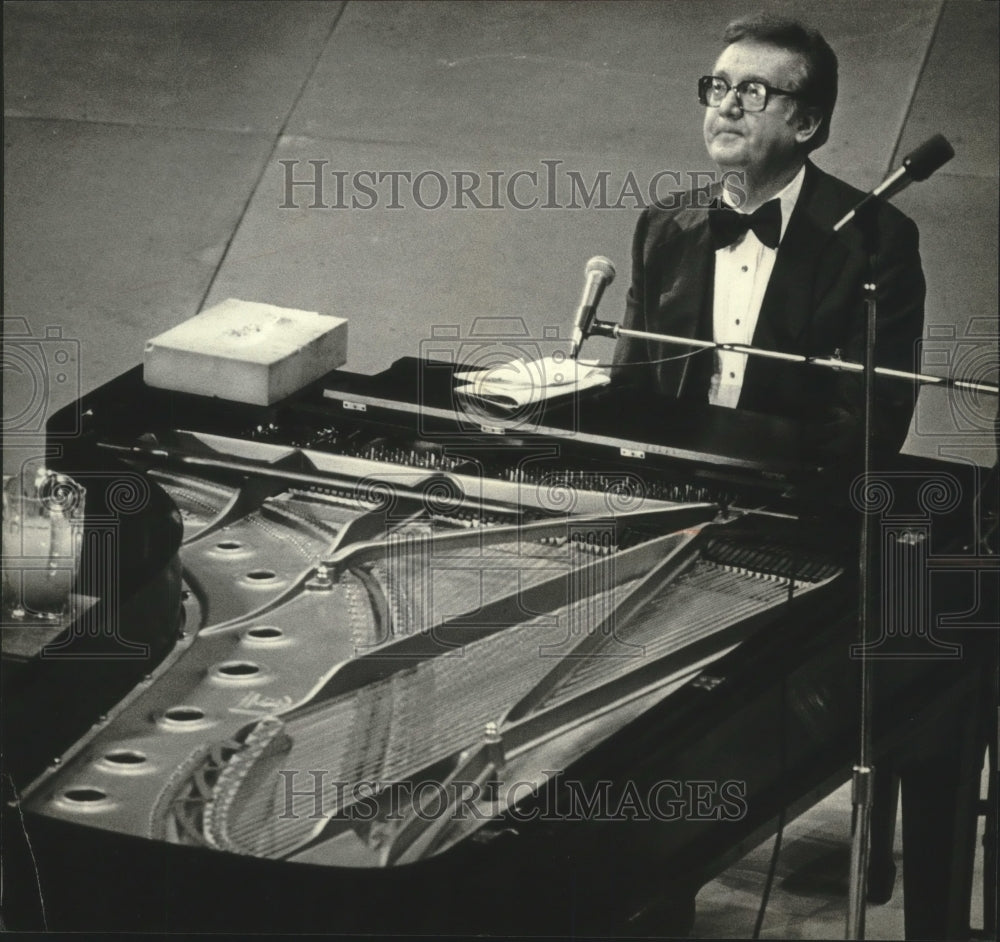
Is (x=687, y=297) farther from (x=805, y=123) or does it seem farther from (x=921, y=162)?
(x=921, y=162)

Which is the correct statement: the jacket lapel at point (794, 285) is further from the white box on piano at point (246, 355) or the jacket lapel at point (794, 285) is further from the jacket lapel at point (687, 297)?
the white box on piano at point (246, 355)

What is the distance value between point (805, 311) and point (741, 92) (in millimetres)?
491

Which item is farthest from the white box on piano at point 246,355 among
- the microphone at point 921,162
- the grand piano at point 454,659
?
the microphone at point 921,162

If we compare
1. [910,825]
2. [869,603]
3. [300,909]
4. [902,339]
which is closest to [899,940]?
[910,825]

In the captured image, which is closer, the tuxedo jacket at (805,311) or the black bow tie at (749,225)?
the tuxedo jacket at (805,311)

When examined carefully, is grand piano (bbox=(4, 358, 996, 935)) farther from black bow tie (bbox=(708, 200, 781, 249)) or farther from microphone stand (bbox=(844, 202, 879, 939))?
black bow tie (bbox=(708, 200, 781, 249))

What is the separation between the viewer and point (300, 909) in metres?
2.10

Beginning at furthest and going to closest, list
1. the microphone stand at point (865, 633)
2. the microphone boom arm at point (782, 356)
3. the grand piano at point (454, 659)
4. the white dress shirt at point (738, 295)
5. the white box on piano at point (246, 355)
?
the white dress shirt at point (738, 295)
the microphone boom arm at point (782, 356)
the white box on piano at point (246, 355)
the microphone stand at point (865, 633)
the grand piano at point (454, 659)

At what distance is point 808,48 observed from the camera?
3.30 m

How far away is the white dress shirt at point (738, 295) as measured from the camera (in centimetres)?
324

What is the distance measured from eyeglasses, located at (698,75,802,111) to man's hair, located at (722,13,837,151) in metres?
0.07

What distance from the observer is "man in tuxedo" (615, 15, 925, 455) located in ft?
10.3

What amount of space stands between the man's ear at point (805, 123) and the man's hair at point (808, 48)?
0.03 feet

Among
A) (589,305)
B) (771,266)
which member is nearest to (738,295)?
(771,266)
